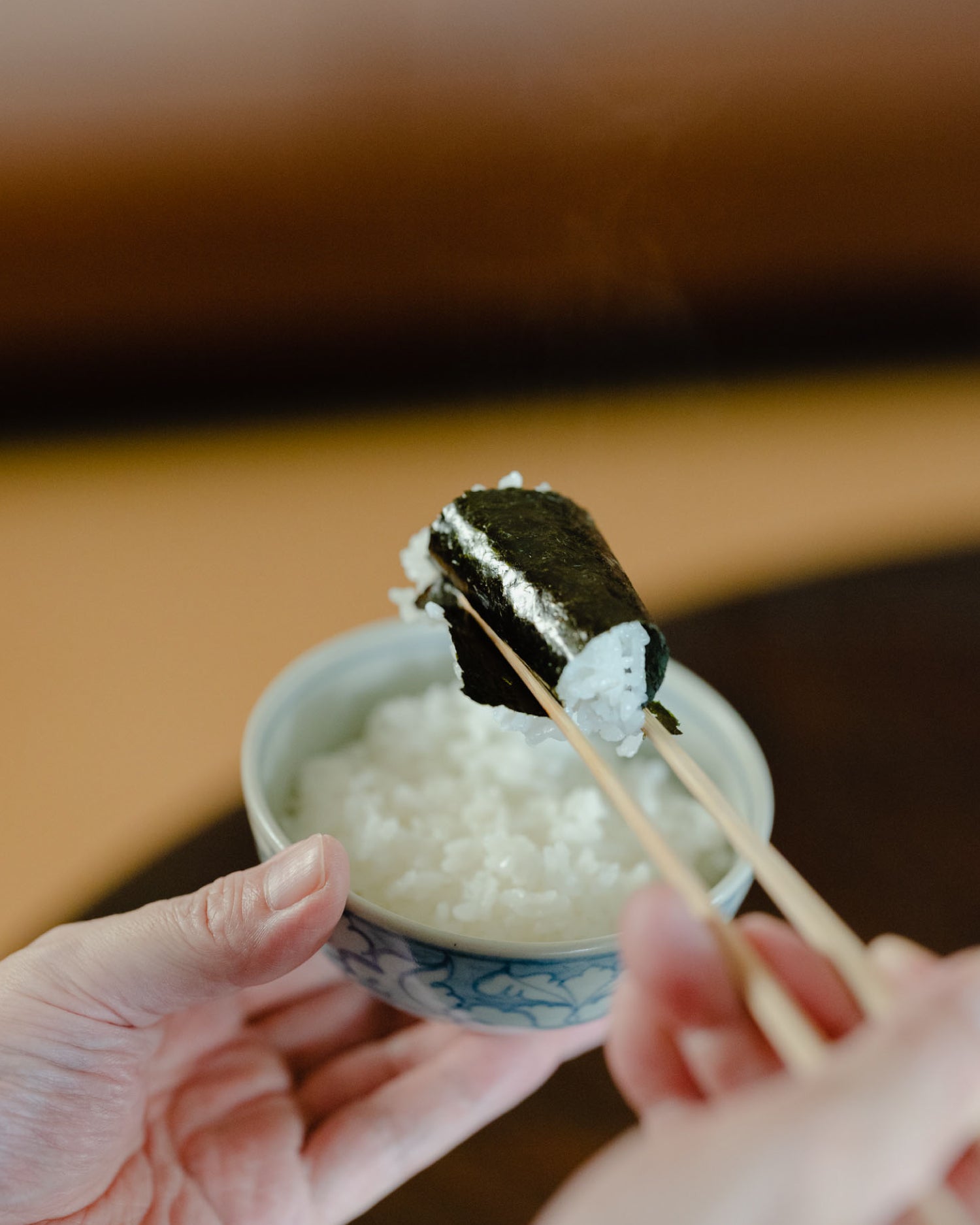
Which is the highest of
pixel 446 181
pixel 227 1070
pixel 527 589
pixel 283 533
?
pixel 446 181

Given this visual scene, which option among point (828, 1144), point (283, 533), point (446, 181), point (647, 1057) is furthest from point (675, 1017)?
Answer: point (446, 181)

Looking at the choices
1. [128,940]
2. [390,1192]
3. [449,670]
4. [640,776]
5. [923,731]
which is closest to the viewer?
[128,940]

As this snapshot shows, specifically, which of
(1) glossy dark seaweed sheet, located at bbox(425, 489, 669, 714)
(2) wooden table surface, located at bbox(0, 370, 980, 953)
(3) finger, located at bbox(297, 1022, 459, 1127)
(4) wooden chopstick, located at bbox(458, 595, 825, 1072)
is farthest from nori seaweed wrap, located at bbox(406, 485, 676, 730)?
(2) wooden table surface, located at bbox(0, 370, 980, 953)

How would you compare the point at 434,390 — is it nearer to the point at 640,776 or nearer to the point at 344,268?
the point at 344,268

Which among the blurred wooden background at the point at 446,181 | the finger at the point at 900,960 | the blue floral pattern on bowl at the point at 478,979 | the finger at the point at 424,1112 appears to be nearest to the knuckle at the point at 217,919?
the blue floral pattern on bowl at the point at 478,979

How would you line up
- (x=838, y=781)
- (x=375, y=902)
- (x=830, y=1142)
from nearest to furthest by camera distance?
(x=830, y=1142) → (x=375, y=902) → (x=838, y=781)

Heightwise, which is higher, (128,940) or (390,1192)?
(128,940)

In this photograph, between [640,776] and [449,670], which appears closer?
[640,776]

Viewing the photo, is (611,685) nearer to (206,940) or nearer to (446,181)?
(206,940)

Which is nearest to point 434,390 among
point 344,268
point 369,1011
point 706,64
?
point 344,268
